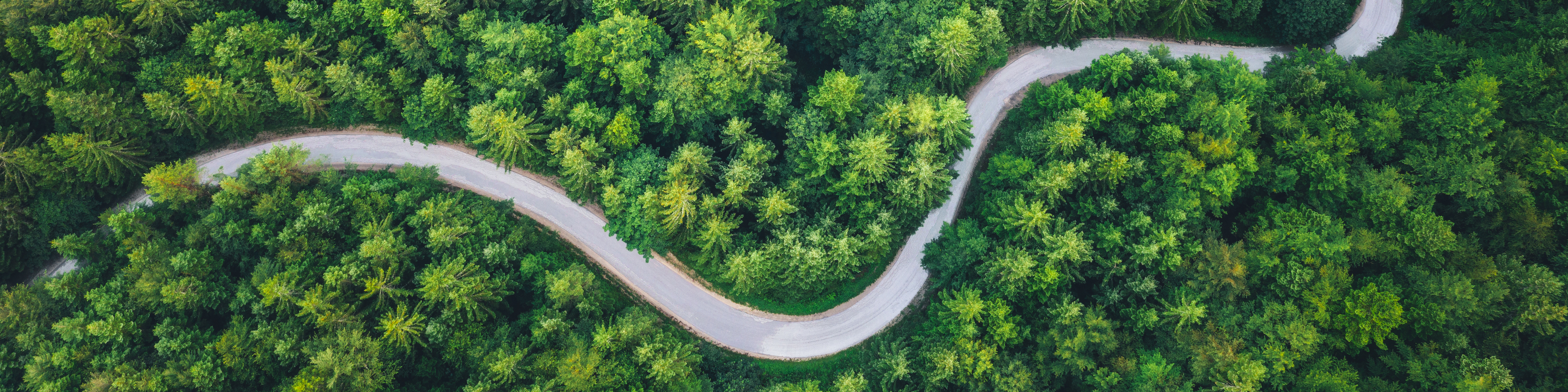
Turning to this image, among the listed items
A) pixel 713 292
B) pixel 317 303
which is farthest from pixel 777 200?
pixel 317 303

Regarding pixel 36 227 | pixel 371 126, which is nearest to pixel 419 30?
pixel 371 126

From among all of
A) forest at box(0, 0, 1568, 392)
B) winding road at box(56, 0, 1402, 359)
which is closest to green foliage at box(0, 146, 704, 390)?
forest at box(0, 0, 1568, 392)

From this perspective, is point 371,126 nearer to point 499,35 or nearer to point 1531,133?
point 499,35

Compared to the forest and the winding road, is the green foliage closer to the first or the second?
the forest

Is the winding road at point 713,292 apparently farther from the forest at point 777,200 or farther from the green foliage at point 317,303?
the green foliage at point 317,303

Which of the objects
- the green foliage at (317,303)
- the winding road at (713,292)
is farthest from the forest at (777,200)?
the winding road at (713,292)

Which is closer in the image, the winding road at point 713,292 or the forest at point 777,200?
the forest at point 777,200
